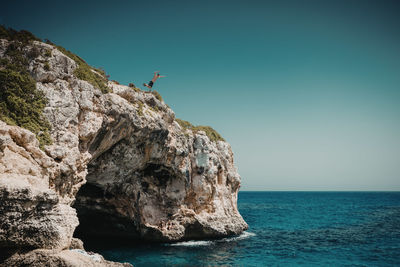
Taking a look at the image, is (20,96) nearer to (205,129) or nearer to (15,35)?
(15,35)

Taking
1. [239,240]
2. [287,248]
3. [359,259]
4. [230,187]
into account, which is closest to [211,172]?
[230,187]

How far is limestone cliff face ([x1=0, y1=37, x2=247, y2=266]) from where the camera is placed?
1022cm

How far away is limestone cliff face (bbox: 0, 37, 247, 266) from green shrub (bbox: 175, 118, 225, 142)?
94cm

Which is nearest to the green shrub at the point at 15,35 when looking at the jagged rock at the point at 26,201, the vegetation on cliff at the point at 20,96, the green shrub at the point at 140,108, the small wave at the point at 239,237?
the vegetation on cliff at the point at 20,96

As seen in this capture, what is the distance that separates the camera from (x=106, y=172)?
67.5 ft

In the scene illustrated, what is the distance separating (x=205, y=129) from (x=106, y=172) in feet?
49.5

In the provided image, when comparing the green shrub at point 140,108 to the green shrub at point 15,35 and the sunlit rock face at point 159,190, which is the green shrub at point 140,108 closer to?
the sunlit rock face at point 159,190

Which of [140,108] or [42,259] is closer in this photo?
[42,259]

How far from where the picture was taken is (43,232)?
401 inches

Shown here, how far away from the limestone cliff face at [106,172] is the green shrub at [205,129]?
3.08 feet

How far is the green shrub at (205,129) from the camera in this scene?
30.0 meters

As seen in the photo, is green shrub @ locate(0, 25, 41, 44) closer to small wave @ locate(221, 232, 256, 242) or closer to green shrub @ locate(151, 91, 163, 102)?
green shrub @ locate(151, 91, 163, 102)

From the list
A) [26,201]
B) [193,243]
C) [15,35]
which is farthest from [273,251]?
[15,35]

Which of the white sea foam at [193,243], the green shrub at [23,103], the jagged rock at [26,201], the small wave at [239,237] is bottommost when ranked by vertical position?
the small wave at [239,237]
